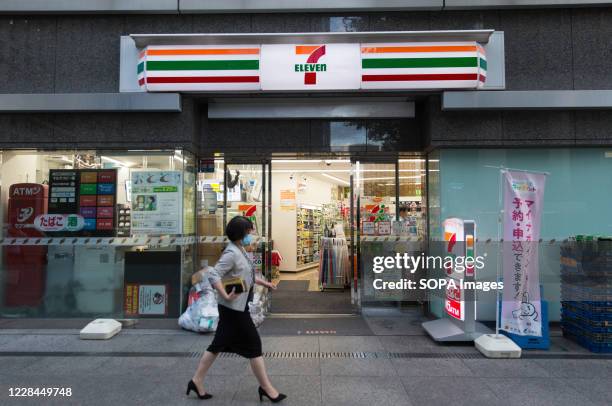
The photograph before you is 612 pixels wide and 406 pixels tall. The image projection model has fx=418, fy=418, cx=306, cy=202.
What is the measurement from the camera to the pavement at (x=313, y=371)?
395 cm

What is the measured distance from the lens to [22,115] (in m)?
6.64

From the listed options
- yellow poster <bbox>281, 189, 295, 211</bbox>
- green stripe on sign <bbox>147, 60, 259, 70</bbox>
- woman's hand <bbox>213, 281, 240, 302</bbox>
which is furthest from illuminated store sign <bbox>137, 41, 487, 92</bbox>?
yellow poster <bbox>281, 189, 295, 211</bbox>

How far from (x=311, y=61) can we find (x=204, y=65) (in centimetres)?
162

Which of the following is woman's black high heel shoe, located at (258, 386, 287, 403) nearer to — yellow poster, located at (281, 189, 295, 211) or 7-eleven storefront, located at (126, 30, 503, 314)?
7-eleven storefront, located at (126, 30, 503, 314)

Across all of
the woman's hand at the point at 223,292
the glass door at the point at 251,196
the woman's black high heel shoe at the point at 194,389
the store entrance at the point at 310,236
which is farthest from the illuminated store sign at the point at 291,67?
the woman's black high heel shoe at the point at 194,389

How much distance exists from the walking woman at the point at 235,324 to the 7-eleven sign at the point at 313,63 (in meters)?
3.29

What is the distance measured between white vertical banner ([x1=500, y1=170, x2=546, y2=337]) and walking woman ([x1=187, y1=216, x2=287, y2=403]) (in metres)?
3.27

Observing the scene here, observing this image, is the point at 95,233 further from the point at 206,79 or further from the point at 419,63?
the point at 419,63

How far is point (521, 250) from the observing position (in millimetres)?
5309

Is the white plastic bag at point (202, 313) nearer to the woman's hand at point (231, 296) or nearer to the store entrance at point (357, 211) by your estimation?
the store entrance at point (357, 211)

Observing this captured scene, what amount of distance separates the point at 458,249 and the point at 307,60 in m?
3.50

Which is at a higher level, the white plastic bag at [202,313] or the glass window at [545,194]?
the glass window at [545,194]

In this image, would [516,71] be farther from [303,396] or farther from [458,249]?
[303,396]

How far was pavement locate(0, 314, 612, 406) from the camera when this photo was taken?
3.95m
